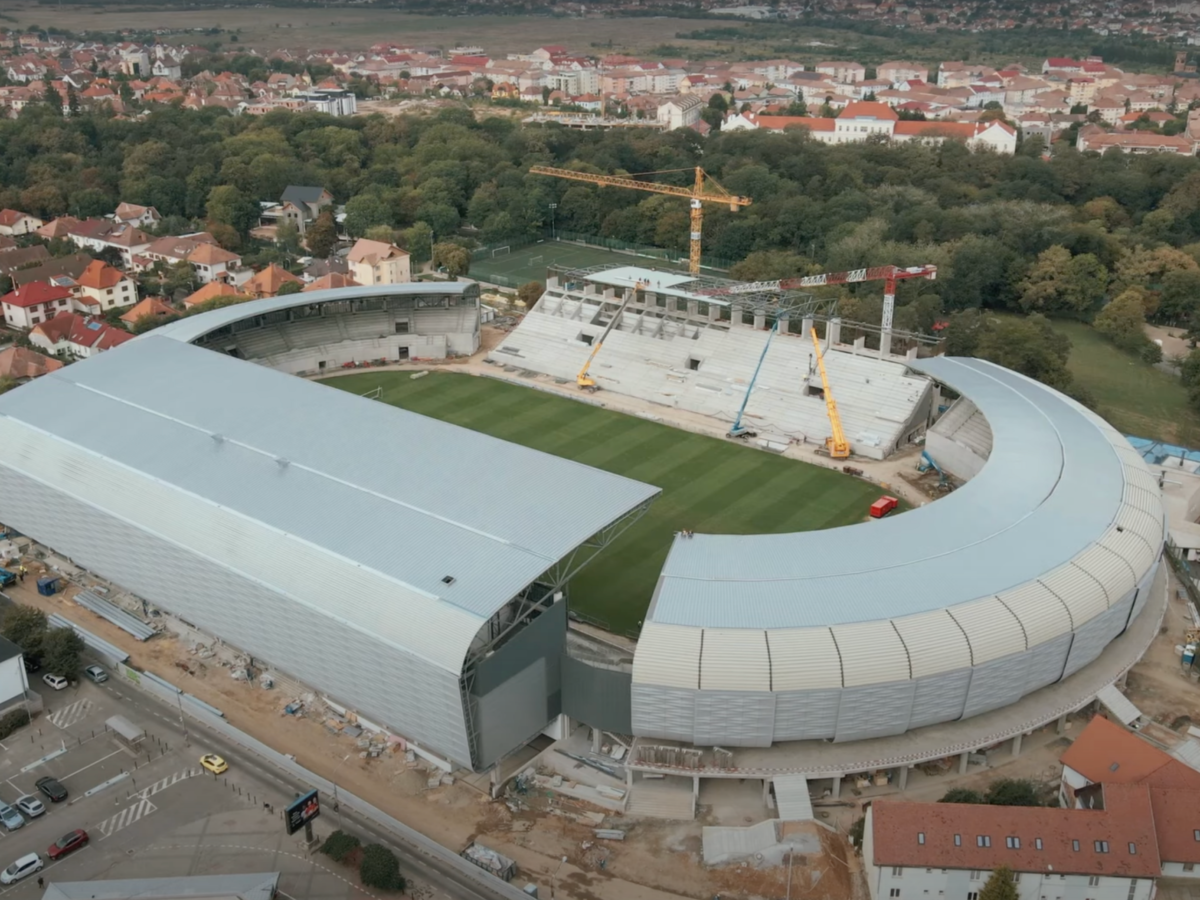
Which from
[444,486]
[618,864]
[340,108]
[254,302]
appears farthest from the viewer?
[340,108]

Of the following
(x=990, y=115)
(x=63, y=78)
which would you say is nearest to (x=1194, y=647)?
(x=990, y=115)

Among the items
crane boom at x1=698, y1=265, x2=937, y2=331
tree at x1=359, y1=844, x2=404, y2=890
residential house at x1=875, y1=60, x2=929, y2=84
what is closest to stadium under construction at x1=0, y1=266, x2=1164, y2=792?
tree at x1=359, y1=844, x2=404, y2=890

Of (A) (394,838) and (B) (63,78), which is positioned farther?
(B) (63,78)

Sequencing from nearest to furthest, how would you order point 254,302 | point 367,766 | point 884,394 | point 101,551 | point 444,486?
point 367,766
point 444,486
point 101,551
point 884,394
point 254,302

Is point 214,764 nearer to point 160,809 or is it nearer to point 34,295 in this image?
point 160,809

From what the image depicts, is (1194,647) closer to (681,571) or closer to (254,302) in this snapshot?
(681,571)

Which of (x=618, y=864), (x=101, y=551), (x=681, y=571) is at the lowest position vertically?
(x=618, y=864)

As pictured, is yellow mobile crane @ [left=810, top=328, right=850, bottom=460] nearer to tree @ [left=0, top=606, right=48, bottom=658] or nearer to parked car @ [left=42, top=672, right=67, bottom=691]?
parked car @ [left=42, top=672, right=67, bottom=691]

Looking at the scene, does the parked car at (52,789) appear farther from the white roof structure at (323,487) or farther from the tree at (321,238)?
the tree at (321,238)
